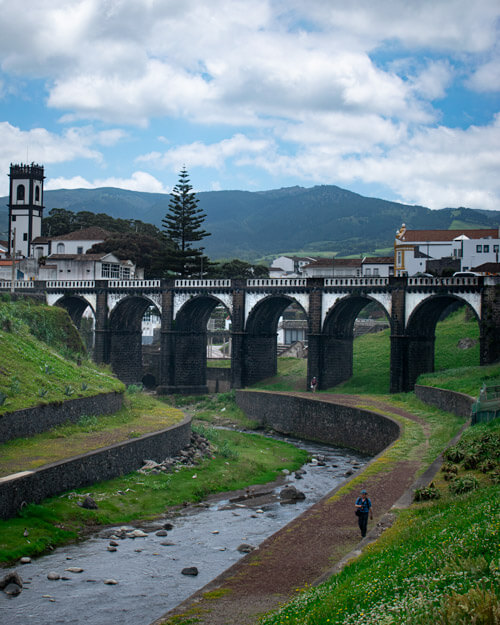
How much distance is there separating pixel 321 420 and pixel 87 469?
2174 cm

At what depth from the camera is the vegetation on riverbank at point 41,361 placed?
98.3 ft

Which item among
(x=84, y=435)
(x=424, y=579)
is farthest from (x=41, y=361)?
(x=424, y=579)

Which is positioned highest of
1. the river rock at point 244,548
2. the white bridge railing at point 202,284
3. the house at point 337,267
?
the house at point 337,267

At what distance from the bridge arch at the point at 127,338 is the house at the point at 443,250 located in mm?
30483

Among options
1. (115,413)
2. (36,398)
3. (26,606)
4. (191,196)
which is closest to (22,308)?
(115,413)

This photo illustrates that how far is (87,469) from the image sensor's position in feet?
85.1

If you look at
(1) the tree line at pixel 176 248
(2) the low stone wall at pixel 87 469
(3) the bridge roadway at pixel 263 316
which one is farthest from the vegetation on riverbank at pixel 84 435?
(1) the tree line at pixel 176 248

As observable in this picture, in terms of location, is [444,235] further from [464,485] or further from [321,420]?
[464,485]

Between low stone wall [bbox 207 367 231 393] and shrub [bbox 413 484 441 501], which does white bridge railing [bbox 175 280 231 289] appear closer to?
low stone wall [bbox 207 367 231 393]

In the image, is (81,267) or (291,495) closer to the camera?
(291,495)

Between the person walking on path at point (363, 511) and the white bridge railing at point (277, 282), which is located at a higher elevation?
the white bridge railing at point (277, 282)

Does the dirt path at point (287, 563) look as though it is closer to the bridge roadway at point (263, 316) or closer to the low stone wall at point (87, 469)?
the low stone wall at point (87, 469)

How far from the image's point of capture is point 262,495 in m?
29.9

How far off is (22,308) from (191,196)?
138 feet
